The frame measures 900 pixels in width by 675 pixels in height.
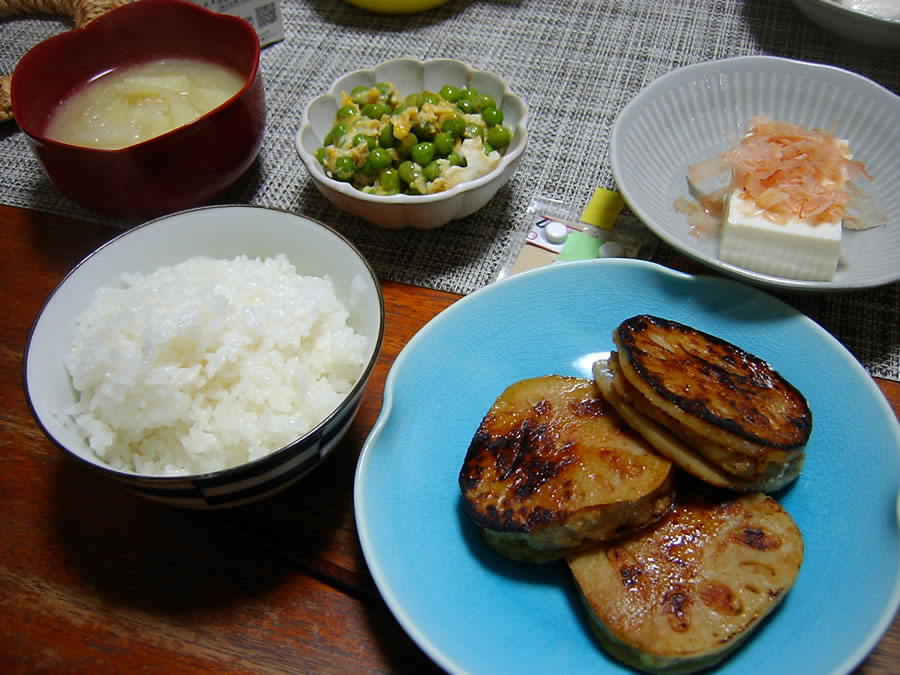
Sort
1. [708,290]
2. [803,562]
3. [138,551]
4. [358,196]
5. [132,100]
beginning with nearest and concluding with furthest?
[803,562]
[138,551]
[708,290]
[358,196]
[132,100]

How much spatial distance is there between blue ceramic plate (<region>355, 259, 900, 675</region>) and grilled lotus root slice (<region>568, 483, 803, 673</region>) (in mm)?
86

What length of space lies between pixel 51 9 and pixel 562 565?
3.06 metres

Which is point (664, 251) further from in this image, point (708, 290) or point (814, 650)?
point (814, 650)

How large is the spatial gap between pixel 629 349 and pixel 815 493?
47 cm

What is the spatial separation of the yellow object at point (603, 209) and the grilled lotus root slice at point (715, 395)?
634 millimetres

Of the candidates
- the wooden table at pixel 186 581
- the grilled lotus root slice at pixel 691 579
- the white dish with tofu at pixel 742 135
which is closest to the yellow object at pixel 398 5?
the white dish with tofu at pixel 742 135

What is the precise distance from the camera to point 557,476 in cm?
121

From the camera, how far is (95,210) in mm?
1956

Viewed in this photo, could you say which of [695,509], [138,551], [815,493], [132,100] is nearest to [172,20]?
[132,100]

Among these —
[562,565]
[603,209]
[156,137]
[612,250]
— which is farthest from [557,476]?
[156,137]

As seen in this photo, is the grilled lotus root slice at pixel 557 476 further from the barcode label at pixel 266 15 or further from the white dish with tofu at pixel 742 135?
the barcode label at pixel 266 15

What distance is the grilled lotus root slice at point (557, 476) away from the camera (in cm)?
116

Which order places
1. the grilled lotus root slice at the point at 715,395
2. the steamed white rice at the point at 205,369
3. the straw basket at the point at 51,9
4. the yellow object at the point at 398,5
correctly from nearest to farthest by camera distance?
the grilled lotus root slice at the point at 715,395, the steamed white rice at the point at 205,369, the straw basket at the point at 51,9, the yellow object at the point at 398,5

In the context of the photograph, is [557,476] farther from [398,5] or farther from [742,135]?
[398,5]
